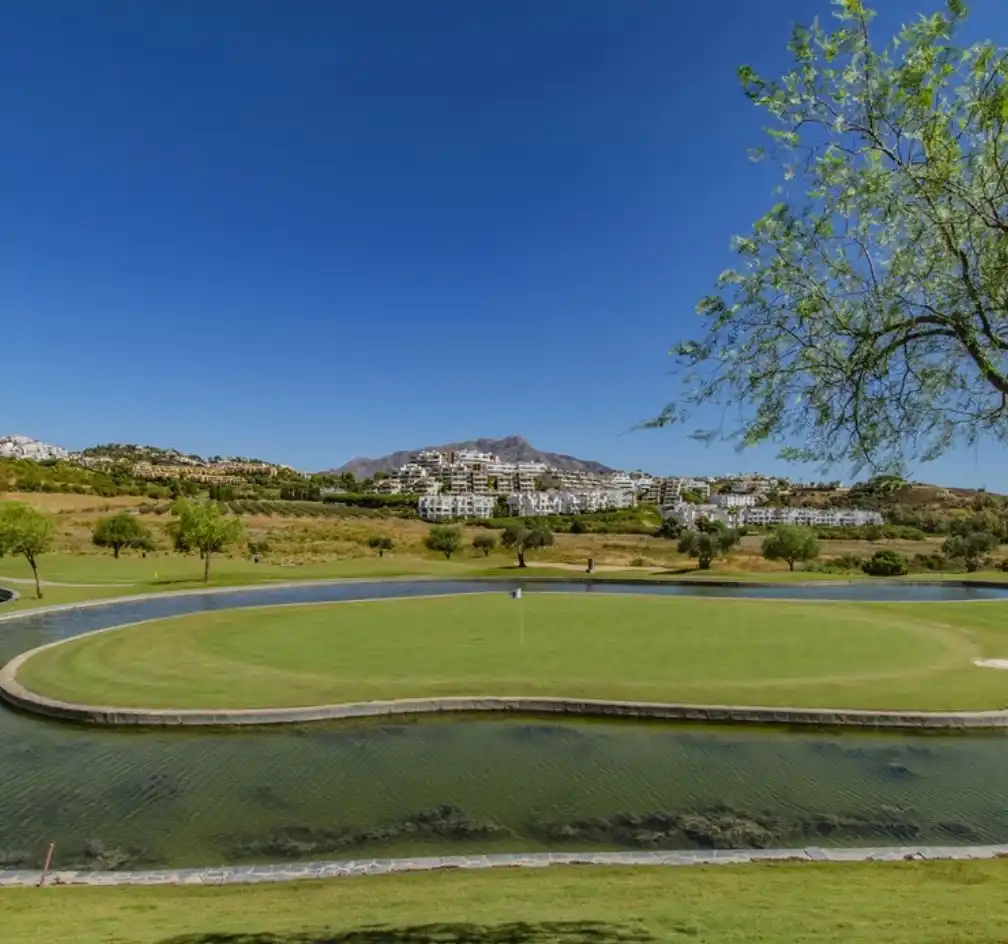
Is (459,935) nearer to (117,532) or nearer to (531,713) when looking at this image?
(531,713)

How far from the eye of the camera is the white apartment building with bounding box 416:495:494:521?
5699 inches

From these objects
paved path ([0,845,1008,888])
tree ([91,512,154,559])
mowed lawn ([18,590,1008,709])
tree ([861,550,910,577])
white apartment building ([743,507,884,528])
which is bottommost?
paved path ([0,845,1008,888])

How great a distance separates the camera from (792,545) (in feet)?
183

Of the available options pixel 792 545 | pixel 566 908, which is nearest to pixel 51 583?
pixel 566 908

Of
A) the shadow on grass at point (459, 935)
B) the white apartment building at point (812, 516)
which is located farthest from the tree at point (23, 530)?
the white apartment building at point (812, 516)

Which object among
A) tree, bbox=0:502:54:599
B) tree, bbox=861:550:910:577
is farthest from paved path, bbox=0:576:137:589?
tree, bbox=861:550:910:577

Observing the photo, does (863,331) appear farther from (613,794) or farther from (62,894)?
(62,894)

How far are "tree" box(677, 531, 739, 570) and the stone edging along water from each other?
37.9 m

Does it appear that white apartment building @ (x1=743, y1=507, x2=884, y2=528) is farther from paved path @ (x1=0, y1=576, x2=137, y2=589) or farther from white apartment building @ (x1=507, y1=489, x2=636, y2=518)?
paved path @ (x1=0, y1=576, x2=137, y2=589)

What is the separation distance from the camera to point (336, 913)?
6.74 metres

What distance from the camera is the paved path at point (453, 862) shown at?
26.8 ft

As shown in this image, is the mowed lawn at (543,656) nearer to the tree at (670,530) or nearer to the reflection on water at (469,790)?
the reflection on water at (469,790)

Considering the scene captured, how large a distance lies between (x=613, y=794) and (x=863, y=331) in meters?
7.79

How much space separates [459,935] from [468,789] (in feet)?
17.6
